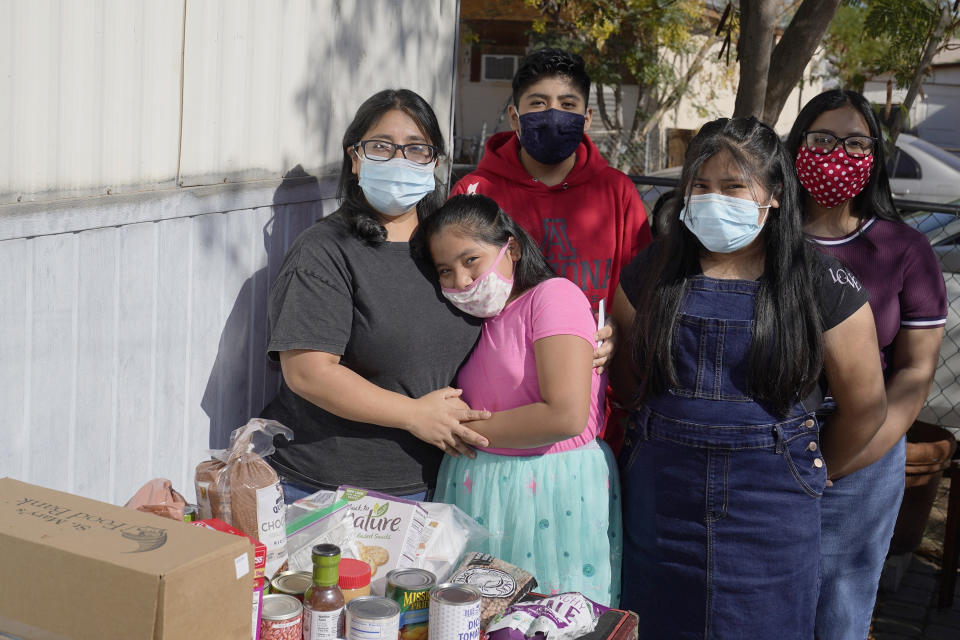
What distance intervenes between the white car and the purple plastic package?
1096 cm

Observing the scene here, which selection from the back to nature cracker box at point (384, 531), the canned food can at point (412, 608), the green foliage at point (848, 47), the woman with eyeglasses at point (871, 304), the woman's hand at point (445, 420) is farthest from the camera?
the green foliage at point (848, 47)

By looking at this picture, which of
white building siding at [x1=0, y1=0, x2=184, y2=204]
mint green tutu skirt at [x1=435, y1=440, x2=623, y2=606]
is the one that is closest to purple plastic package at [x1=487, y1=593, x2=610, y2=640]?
mint green tutu skirt at [x1=435, y1=440, x2=623, y2=606]

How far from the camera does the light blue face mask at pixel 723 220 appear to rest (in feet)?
8.65

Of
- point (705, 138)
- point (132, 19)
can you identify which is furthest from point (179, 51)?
point (705, 138)

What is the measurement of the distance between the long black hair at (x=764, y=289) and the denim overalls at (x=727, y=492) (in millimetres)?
37

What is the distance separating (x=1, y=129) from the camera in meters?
2.12

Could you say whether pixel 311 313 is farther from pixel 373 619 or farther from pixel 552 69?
pixel 552 69

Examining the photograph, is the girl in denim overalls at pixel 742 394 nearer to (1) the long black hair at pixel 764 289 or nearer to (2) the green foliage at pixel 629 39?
(1) the long black hair at pixel 764 289

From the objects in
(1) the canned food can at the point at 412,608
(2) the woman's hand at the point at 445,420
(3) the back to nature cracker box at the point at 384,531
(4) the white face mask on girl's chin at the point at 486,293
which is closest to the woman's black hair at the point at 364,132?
(4) the white face mask on girl's chin at the point at 486,293

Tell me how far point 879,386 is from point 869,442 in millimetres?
240

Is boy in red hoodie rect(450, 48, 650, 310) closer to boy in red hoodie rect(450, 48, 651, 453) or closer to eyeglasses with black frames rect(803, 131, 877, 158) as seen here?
boy in red hoodie rect(450, 48, 651, 453)

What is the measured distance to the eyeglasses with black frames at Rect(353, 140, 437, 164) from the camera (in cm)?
289

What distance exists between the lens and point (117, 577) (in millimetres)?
1589

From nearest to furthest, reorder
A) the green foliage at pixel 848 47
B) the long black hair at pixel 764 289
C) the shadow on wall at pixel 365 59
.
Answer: the long black hair at pixel 764 289, the shadow on wall at pixel 365 59, the green foliage at pixel 848 47
